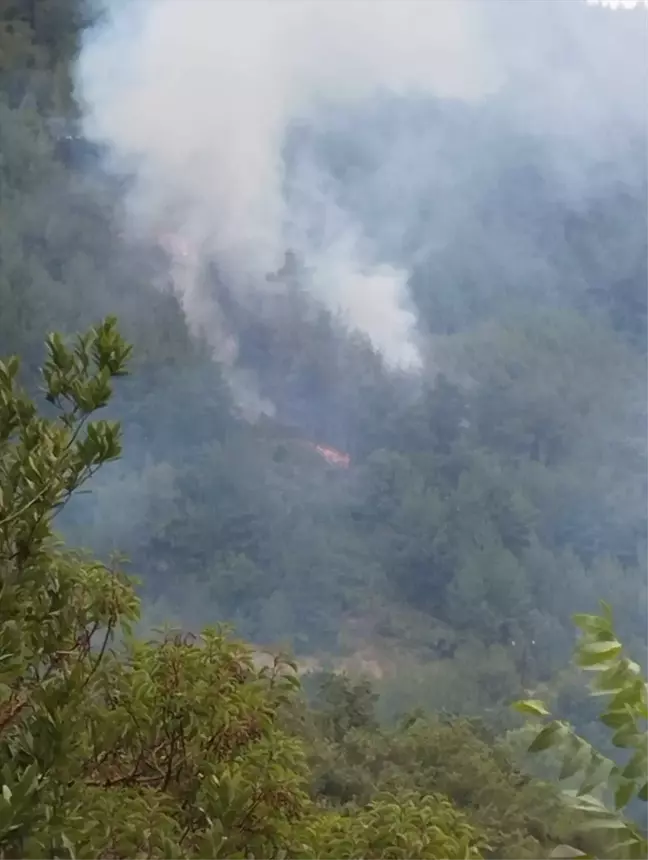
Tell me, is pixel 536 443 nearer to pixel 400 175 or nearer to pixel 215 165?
pixel 400 175

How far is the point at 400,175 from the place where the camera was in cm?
161

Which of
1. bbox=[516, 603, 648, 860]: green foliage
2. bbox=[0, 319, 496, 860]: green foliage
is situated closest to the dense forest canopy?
bbox=[0, 319, 496, 860]: green foliage

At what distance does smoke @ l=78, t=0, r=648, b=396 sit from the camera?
1.58 metres

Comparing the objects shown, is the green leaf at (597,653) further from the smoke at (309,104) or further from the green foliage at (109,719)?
the smoke at (309,104)

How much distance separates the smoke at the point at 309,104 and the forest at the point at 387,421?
0.02 meters

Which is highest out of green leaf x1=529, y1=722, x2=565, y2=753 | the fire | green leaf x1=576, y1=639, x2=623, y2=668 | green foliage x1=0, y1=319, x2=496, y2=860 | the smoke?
the smoke

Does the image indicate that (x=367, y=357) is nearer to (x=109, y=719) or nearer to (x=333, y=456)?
(x=333, y=456)

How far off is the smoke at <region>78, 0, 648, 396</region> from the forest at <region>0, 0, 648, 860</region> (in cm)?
2

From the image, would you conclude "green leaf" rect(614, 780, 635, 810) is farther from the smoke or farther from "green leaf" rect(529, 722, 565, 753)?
the smoke

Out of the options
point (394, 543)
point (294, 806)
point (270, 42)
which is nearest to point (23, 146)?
point (270, 42)

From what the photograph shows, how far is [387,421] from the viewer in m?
1.58

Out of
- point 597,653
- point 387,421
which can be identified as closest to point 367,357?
point 387,421

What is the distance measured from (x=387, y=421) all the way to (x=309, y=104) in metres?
0.58

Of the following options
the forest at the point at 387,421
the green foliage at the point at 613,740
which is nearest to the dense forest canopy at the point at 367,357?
the forest at the point at 387,421
